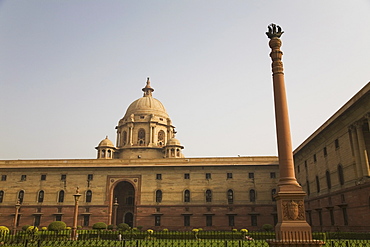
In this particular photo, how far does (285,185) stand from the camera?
12234mm

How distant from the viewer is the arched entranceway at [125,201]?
42.9 metres

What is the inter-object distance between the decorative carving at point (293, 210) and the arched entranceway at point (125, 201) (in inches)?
1310

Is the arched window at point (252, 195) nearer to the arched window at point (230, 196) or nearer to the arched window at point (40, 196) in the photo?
the arched window at point (230, 196)

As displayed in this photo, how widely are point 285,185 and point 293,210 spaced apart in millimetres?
895

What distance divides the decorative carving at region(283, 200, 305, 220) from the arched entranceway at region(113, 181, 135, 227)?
33273 mm

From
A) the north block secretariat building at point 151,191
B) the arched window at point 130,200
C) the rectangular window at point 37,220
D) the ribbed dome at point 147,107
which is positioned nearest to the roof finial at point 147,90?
the ribbed dome at point 147,107

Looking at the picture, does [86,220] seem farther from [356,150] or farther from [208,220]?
[356,150]

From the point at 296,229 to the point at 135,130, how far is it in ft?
139

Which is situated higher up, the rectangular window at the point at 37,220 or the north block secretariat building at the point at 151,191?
the north block secretariat building at the point at 151,191

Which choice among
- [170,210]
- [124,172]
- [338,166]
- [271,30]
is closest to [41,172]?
[124,172]

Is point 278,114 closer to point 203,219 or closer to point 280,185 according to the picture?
point 280,185

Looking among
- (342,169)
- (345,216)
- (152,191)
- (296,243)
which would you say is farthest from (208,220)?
(296,243)

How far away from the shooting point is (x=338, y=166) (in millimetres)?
26062

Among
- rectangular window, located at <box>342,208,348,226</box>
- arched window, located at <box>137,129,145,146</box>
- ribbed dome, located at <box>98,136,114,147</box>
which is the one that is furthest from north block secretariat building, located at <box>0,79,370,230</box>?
rectangular window, located at <box>342,208,348,226</box>
